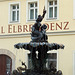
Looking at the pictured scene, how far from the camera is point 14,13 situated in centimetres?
2138

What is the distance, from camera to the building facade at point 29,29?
1920cm

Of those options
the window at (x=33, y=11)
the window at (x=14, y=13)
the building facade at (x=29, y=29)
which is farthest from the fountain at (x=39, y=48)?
the window at (x=14, y=13)

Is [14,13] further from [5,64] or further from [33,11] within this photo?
[5,64]

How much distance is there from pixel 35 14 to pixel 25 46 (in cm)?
852

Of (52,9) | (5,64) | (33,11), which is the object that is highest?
(52,9)

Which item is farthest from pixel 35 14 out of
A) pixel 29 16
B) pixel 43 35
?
pixel 43 35

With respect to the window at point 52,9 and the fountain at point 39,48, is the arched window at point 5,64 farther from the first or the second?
the fountain at point 39,48

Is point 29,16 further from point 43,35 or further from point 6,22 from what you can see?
point 43,35

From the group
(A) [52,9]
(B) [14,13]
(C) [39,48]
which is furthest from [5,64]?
(C) [39,48]

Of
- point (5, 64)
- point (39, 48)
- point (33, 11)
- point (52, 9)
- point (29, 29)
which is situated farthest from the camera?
point (5, 64)

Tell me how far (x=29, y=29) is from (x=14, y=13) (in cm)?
167

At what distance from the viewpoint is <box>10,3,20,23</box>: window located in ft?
69.5

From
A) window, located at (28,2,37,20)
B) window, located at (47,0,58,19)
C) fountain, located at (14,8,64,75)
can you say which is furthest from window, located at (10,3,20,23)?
fountain, located at (14,8,64,75)

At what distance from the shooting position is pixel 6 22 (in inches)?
836
